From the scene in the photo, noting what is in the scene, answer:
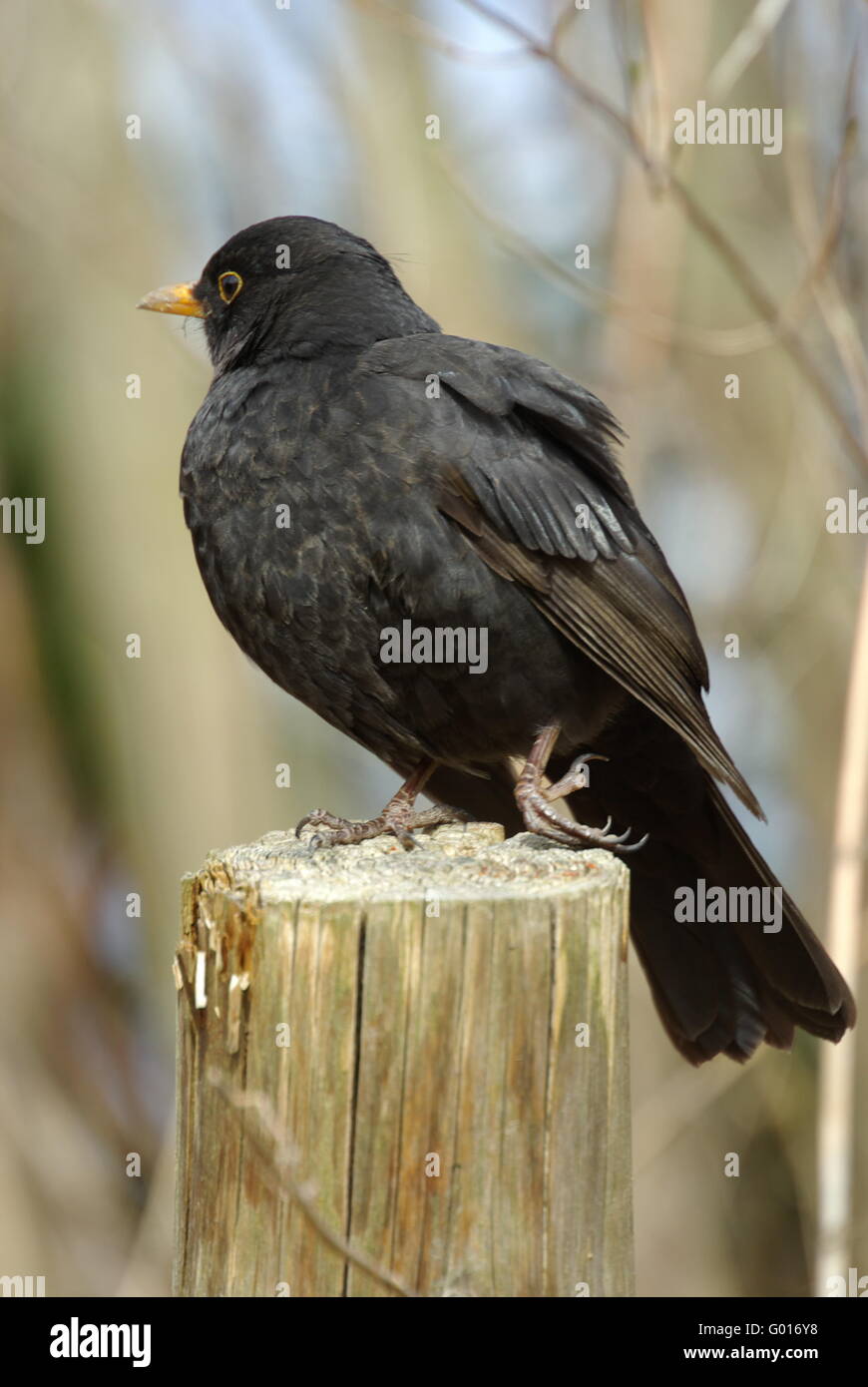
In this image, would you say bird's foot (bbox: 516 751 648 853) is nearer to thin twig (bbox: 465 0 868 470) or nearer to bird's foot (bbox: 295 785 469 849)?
bird's foot (bbox: 295 785 469 849)

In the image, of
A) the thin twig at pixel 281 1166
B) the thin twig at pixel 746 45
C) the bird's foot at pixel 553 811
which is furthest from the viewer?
the thin twig at pixel 746 45

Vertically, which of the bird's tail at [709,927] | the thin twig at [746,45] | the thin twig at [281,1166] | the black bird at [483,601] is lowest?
the thin twig at [281,1166]

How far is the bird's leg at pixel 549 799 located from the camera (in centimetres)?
355

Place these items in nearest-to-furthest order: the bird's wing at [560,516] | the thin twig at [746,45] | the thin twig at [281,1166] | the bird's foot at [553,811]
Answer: the thin twig at [281,1166]
the bird's foot at [553,811]
the bird's wing at [560,516]
the thin twig at [746,45]

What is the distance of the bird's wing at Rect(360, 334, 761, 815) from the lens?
3668 millimetres

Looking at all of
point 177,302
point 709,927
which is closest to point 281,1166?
point 709,927

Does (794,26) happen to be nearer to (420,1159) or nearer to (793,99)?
(793,99)

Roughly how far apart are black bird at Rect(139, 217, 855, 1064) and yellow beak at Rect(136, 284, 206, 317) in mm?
448

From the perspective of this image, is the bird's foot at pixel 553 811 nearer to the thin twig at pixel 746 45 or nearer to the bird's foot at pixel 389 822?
the bird's foot at pixel 389 822

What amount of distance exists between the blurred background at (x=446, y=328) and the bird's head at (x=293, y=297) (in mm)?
1714

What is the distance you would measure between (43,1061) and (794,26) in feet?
19.6

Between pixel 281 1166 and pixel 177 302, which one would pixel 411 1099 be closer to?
pixel 281 1166

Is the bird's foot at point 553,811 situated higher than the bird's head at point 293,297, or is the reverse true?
the bird's head at point 293,297

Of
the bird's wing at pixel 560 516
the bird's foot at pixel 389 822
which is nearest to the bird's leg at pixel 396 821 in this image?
the bird's foot at pixel 389 822
